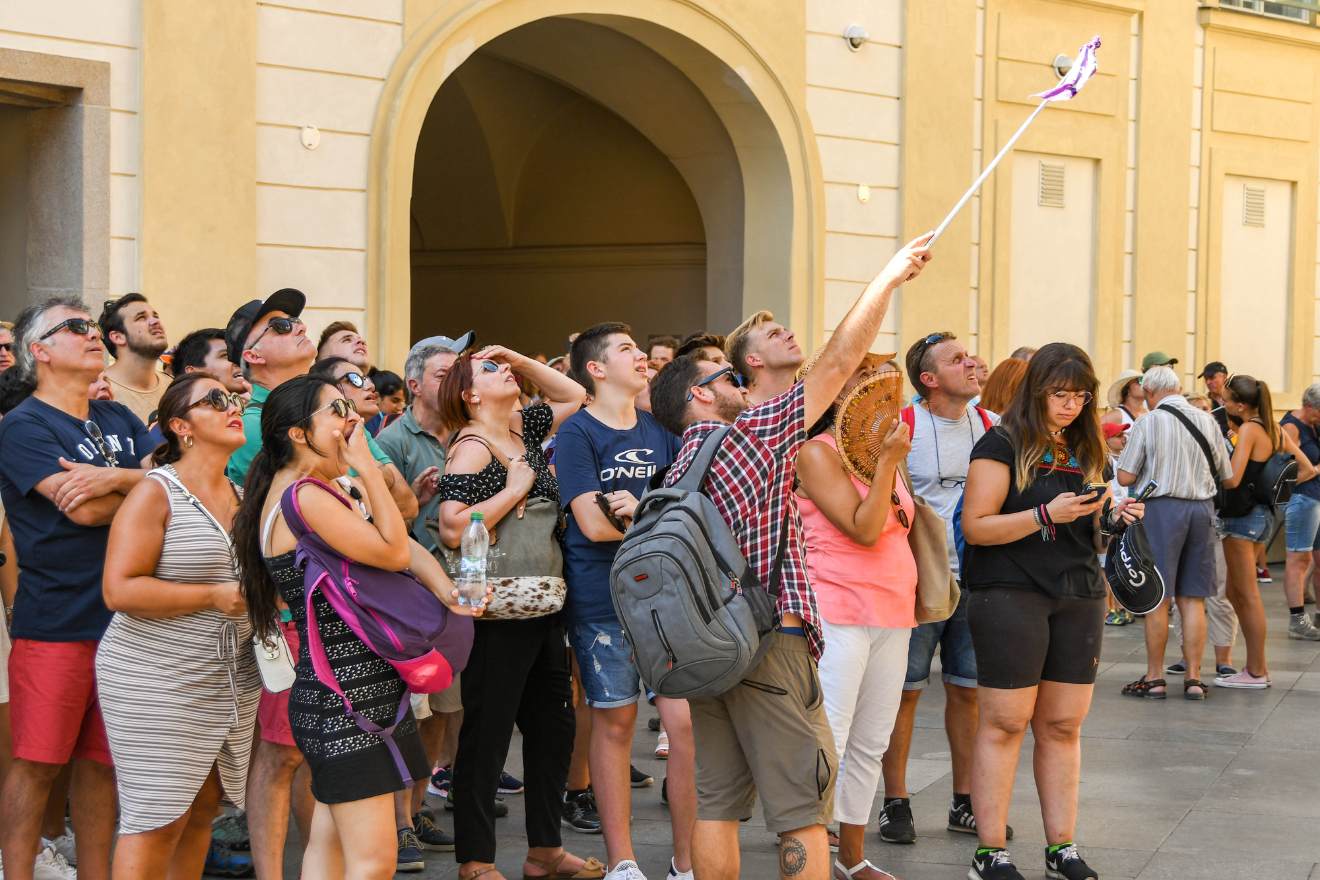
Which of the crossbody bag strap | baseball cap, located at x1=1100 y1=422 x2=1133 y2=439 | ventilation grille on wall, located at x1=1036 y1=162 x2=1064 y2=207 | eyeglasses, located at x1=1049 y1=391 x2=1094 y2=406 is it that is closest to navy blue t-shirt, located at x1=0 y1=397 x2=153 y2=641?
eyeglasses, located at x1=1049 y1=391 x2=1094 y2=406

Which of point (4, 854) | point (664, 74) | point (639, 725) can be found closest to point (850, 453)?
point (4, 854)

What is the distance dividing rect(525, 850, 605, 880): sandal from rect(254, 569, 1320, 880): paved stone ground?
154mm

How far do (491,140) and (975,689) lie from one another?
12421 mm

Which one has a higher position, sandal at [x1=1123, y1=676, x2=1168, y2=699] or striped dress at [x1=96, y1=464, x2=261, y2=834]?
striped dress at [x1=96, y1=464, x2=261, y2=834]

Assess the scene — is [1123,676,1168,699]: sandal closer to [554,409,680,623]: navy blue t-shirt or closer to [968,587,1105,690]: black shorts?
[968,587,1105,690]: black shorts

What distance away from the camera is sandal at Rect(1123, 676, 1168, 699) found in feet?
30.7

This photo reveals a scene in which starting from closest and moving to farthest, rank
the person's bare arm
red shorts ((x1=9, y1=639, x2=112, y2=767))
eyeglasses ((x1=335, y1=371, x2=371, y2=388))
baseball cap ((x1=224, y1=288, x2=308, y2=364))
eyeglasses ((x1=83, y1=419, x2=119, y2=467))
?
1. the person's bare arm
2. red shorts ((x1=9, y1=639, x2=112, y2=767))
3. eyeglasses ((x1=335, y1=371, x2=371, y2=388))
4. eyeglasses ((x1=83, y1=419, x2=119, y2=467))
5. baseball cap ((x1=224, y1=288, x2=308, y2=364))

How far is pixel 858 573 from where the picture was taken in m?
5.32

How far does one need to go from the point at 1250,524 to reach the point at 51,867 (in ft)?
24.9

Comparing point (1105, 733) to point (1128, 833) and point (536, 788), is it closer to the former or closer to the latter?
point (1128, 833)

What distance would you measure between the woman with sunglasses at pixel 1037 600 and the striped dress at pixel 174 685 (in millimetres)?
2550

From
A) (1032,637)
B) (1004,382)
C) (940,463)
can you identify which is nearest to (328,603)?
(1032,637)

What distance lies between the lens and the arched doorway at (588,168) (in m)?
11.6

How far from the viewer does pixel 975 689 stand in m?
6.36
